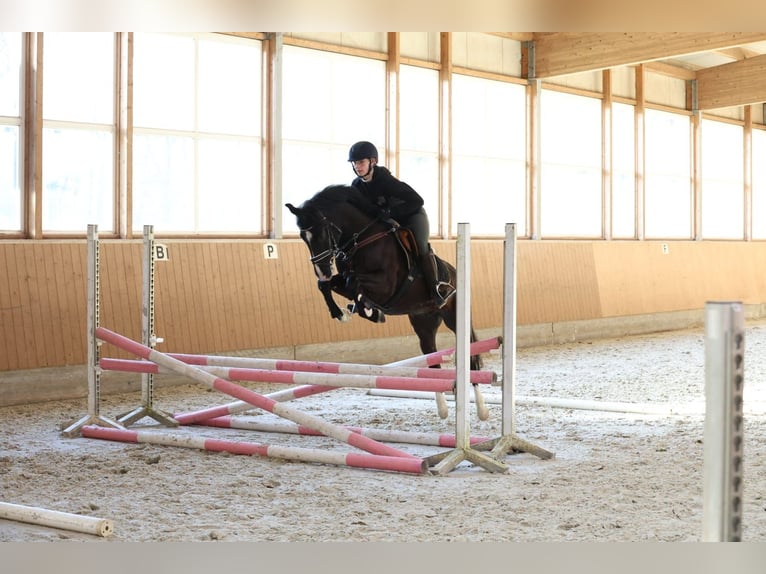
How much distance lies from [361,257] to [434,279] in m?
0.60

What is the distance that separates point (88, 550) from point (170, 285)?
241 inches

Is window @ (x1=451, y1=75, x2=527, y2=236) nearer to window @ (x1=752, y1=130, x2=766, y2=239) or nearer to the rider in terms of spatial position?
the rider

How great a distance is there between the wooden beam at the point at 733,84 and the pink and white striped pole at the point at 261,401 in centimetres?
1324

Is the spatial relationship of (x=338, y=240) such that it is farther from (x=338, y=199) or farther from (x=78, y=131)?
(x=78, y=131)

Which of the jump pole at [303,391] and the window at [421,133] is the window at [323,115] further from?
the jump pole at [303,391]

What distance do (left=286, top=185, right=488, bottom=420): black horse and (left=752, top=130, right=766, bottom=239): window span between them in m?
14.1

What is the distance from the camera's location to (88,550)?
2602 mm

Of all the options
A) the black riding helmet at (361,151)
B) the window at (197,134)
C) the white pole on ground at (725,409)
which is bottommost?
the white pole on ground at (725,409)

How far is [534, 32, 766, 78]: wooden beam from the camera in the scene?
11.8m

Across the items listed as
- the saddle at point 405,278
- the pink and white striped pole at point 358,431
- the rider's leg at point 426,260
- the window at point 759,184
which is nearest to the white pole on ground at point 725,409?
the pink and white striped pole at point 358,431

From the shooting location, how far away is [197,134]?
948 centimetres

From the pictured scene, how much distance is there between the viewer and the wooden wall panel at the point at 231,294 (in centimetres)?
762
